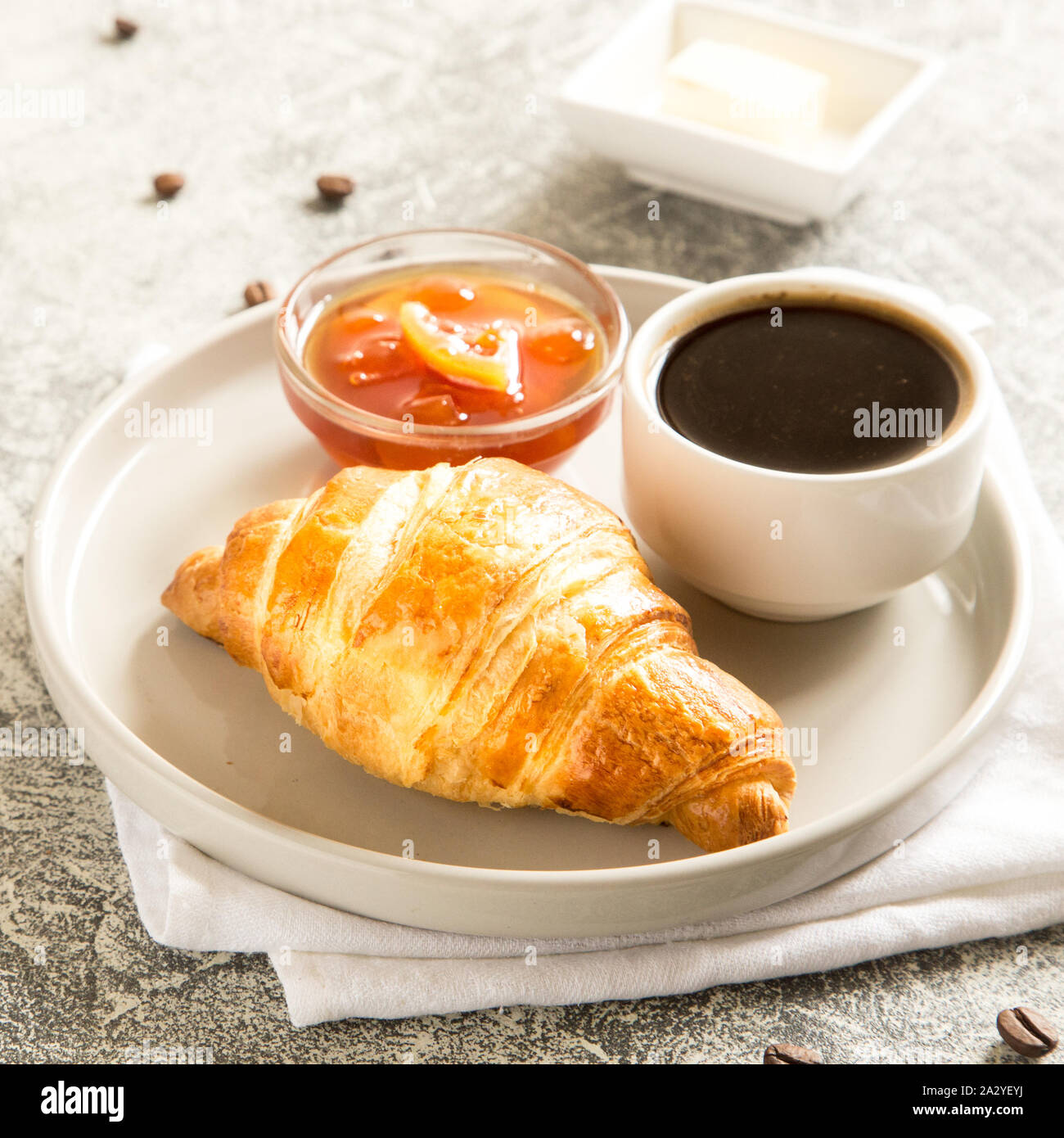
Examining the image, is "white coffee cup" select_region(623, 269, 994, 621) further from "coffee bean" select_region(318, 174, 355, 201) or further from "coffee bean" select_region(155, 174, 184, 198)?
"coffee bean" select_region(155, 174, 184, 198)

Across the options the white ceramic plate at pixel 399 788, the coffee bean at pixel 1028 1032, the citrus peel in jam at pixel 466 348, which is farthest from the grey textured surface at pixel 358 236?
the citrus peel in jam at pixel 466 348

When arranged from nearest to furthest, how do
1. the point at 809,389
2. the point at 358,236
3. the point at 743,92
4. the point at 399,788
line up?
the point at 399,788
the point at 809,389
the point at 743,92
the point at 358,236

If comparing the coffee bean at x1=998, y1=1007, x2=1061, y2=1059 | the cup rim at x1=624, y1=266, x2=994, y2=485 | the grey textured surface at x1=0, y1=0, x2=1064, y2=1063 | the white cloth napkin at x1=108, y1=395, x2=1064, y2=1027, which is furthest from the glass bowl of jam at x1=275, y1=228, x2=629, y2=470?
the coffee bean at x1=998, y1=1007, x2=1061, y2=1059

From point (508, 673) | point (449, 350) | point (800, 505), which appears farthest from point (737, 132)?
point (508, 673)

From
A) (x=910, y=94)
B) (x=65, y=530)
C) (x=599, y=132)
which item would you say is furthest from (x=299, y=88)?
(x=65, y=530)

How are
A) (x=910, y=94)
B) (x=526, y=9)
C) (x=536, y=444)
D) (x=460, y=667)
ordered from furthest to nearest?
(x=526, y=9) < (x=910, y=94) < (x=536, y=444) < (x=460, y=667)

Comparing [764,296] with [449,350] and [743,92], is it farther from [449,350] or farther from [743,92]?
[743,92]

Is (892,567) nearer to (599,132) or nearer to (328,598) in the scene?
(328,598)
